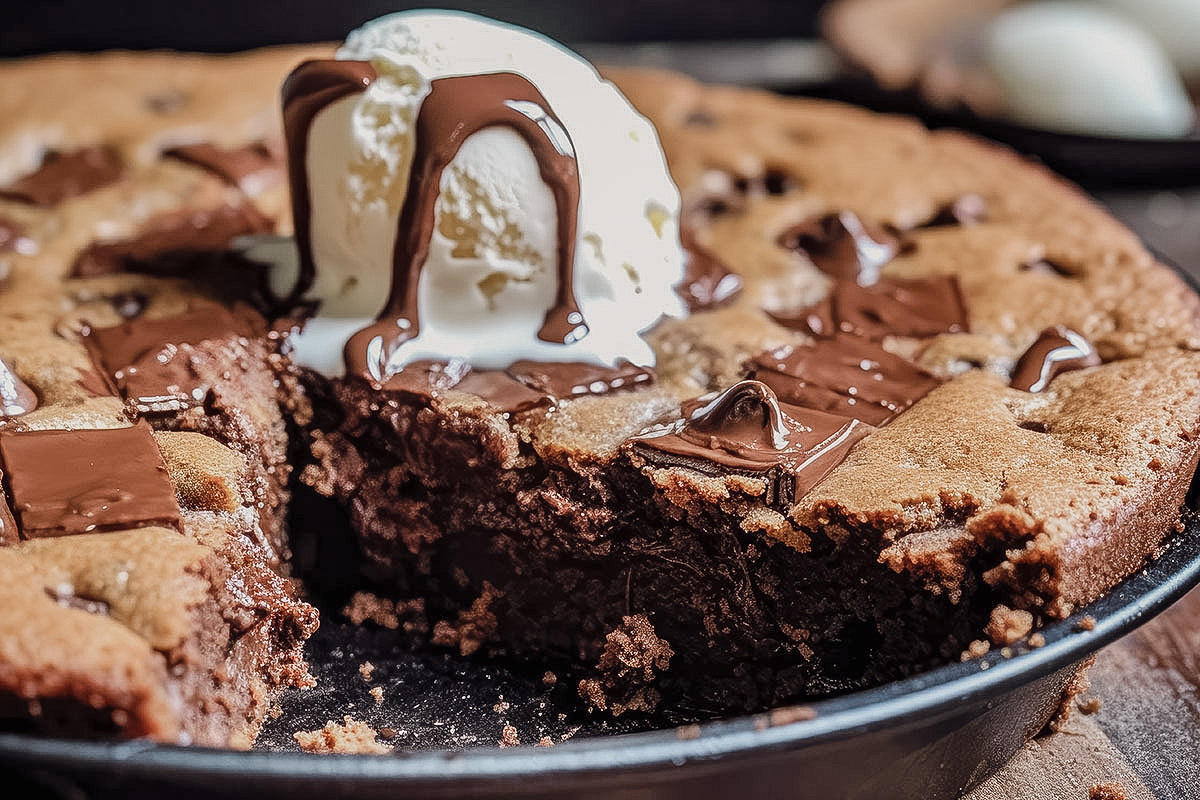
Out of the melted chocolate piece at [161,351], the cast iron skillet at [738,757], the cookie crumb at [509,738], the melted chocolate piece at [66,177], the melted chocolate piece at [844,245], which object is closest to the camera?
the cast iron skillet at [738,757]

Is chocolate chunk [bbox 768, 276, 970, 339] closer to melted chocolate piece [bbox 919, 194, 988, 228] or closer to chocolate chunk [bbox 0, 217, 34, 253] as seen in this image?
melted chocolate piece [bbox 919, 194, 988, 228]

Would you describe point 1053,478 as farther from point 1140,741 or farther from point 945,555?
point 1140,741

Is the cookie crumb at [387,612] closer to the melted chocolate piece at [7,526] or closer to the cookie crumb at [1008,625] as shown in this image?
the melted chocolate piece at [7,526]

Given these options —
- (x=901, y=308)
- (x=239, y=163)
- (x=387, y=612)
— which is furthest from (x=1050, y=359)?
(x=239, y=163)

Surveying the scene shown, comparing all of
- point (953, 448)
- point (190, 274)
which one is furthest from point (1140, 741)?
point (190, 274)

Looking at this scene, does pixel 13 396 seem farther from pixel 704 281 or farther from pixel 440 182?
pixel 704 281

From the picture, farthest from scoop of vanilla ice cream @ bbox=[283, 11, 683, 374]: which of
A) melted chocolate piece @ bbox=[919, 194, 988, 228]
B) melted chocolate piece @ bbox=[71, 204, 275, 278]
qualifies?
melted chocolate piece @ bbox=[919, 194, 988, 228]

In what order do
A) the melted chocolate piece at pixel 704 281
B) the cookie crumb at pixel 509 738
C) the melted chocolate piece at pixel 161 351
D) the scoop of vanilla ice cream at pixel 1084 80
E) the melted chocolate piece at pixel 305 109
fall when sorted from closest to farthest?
the cookie crumb at pixel 509 738 < the melted chocolate piece at pixel 161 351 < the melted chocolate piece at pixel 305 109 < the melted chocolate piece at pixel 704 281 < the scoop of vanilla ice cream at pixel 1084 80

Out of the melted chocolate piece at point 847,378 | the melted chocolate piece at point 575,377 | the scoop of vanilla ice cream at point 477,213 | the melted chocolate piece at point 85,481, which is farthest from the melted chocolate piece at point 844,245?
the melted chocolate piece at point 85,481
